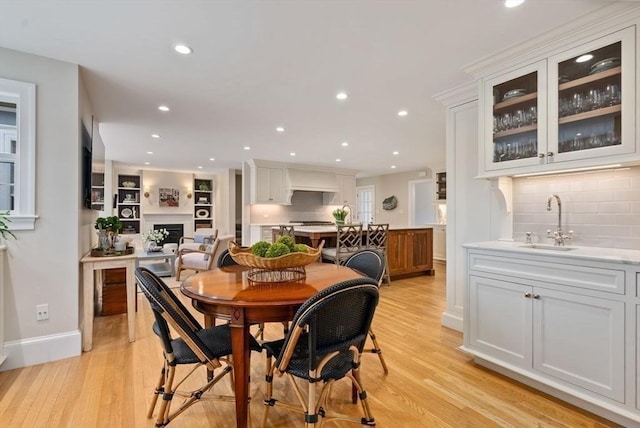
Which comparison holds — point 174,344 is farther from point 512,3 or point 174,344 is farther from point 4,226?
point 512,3

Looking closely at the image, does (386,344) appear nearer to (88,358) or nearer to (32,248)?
(88,358)

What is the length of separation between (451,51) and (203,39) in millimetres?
1860

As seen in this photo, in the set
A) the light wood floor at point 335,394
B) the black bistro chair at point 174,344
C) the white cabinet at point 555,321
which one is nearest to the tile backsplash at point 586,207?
the white cabinet at point 555,321

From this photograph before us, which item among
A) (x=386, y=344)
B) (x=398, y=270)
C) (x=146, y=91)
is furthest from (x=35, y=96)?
(x=398, y=270)

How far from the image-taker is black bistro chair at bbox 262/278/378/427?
1358mm

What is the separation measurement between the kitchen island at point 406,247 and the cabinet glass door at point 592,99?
3.27 meters

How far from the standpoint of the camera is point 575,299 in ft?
6.10

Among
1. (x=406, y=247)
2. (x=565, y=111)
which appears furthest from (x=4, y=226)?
(x=406, y=247)

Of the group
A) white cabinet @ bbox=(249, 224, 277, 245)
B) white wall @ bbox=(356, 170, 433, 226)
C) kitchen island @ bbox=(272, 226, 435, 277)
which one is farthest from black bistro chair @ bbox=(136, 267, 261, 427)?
white wall @ bbox=(356, 170, 433, 226)

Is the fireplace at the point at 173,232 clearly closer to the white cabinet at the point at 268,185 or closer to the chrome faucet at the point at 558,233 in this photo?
the white cabinet at the point at 268,185

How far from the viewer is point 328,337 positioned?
1.47 metres

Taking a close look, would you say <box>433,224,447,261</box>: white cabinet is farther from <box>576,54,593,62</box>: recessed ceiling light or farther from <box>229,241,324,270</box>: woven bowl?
<box>229,241,324,270</box>: woven bowl

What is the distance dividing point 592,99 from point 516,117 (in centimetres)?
46

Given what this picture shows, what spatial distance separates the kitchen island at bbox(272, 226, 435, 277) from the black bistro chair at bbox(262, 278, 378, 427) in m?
3.56
